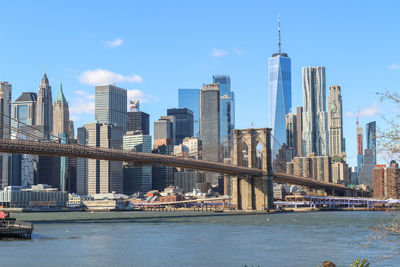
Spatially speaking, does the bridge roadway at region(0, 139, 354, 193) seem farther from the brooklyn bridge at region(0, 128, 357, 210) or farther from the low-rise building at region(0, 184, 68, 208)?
the low-rise building at region(0, 184, 68, 208)

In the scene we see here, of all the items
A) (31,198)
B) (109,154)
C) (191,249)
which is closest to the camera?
(191,249)

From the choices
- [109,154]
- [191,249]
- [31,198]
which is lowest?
[31,198]

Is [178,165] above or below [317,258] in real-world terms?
above

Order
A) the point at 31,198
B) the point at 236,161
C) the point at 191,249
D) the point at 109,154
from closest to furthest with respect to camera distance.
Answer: the point at 191,249 < the point at 109,154 < the point at 236,161 < the point at 31,198

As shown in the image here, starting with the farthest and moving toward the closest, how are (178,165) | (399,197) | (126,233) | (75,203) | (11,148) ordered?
(75,203) < (178,165) < (11,148) < (126,233) < (399,197)

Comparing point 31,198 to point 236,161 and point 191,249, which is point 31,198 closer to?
point 236,161

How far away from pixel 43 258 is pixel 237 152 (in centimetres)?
7359

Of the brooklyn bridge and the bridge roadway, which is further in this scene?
the brooklyn bridge

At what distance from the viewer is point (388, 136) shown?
1463 centimetres

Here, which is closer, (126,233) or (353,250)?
(353,250)

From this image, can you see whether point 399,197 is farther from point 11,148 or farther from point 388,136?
point 11,148

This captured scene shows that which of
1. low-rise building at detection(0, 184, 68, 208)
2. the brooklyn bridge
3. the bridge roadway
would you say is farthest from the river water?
low-rise building at detection(0, 184, 68, 208)

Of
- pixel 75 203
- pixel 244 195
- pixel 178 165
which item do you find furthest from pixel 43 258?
pixel 75 203

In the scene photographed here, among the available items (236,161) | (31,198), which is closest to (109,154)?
(236,161)
